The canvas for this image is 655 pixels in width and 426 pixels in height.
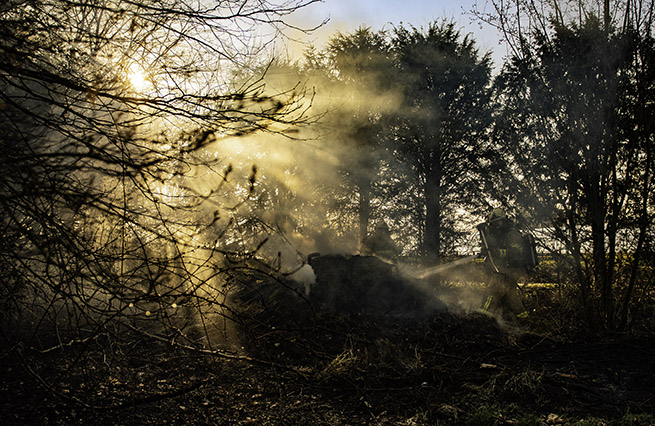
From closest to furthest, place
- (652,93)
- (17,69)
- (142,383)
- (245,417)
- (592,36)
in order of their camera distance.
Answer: (17,69) → (245,417) → (142,383) → (652,93) → (592,36)

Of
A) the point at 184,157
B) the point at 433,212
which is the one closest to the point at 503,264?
the point at 433,212

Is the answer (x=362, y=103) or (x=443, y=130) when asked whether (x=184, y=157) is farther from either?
(x=362, y=103)

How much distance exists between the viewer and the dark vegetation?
2.74 metres

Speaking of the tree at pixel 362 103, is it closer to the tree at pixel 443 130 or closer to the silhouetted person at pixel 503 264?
the tree at pixel 443 130

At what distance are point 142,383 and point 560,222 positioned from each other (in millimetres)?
6322

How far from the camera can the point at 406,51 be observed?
69.8ft

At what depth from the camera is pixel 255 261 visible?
7.59 meters

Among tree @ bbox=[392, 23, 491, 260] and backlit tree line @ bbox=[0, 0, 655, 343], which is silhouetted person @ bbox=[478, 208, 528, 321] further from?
tree @ bbox=[392, 23, 491, 260]

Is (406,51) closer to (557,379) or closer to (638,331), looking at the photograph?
(638,331)

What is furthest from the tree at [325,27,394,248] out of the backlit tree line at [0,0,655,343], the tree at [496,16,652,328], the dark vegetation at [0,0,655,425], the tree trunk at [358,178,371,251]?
the tree at [496,16,652,328]

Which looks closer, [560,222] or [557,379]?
[557,379]

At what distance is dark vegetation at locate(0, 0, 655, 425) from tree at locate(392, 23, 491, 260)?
823cm

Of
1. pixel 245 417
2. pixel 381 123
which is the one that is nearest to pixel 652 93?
pixel 245 417

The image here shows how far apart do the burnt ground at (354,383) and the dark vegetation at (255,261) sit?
0.11 ft
